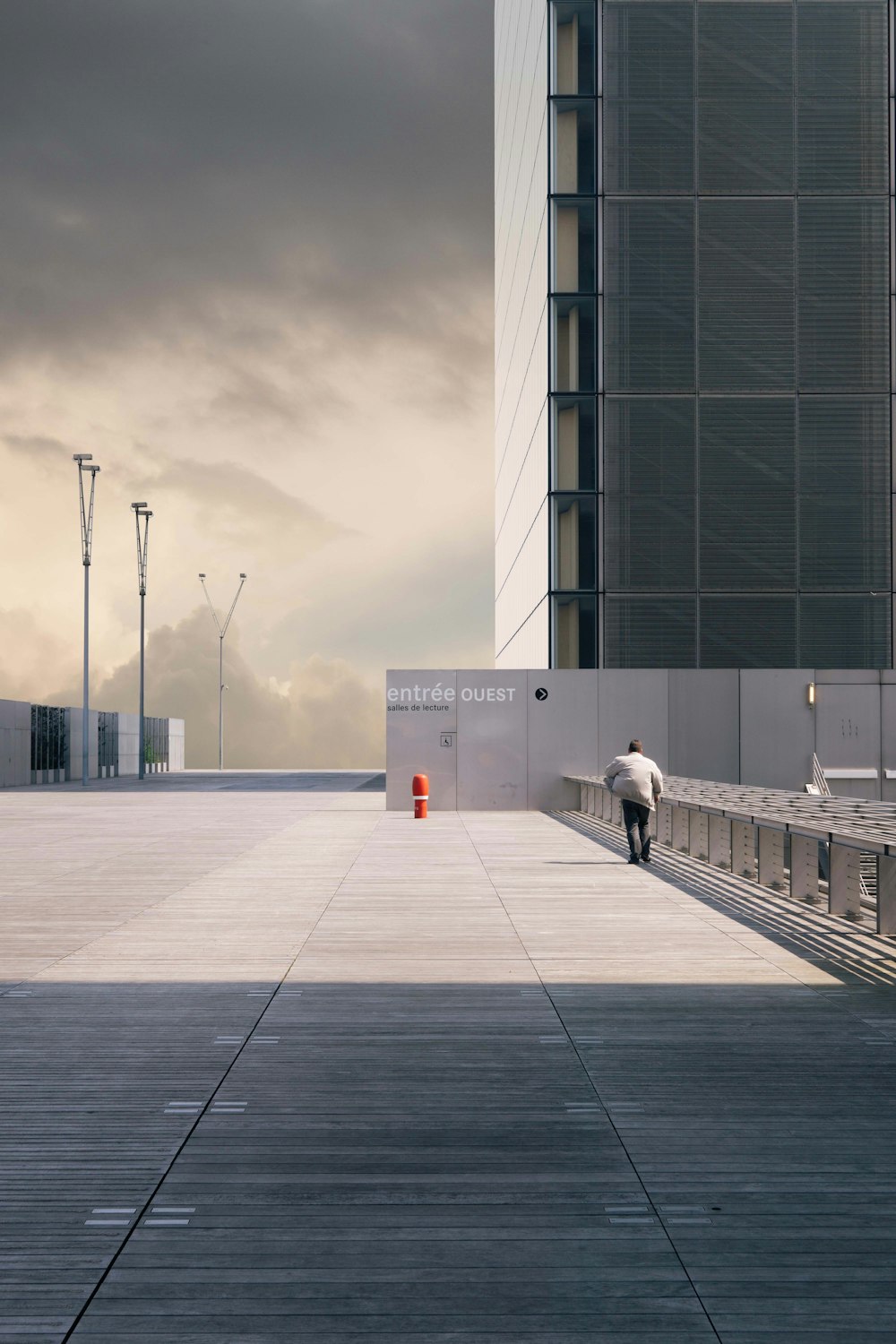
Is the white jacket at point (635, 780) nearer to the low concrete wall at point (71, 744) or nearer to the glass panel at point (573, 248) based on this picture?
the glass panel at point (573, 248)

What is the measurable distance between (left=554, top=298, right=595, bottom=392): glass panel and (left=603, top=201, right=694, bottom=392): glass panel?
50 cm

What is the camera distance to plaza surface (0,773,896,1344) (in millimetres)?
3955

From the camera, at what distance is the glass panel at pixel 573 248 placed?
35250 mm

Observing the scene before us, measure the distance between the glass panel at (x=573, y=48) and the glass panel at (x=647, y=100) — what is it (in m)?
0.46

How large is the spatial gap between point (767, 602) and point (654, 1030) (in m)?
28.7

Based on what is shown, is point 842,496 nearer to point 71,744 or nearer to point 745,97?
point 745,97


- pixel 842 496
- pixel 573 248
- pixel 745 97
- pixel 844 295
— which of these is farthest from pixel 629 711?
pixel 745 97

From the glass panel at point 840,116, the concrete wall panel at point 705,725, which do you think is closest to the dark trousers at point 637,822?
the concrete wall panel at point 705,725

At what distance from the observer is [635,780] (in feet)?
53.5

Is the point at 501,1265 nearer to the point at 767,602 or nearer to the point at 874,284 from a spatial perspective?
the point at 767,602

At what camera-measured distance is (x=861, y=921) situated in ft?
39.7

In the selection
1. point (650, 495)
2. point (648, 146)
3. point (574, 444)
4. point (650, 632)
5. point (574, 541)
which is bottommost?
point (650, 632)

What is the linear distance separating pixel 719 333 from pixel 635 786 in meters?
22.3

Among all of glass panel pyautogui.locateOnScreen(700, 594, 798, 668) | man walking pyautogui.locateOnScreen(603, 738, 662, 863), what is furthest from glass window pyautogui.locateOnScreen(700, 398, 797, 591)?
man walking pyautogui.locateOnScreen(603, 738, 662, 863)
